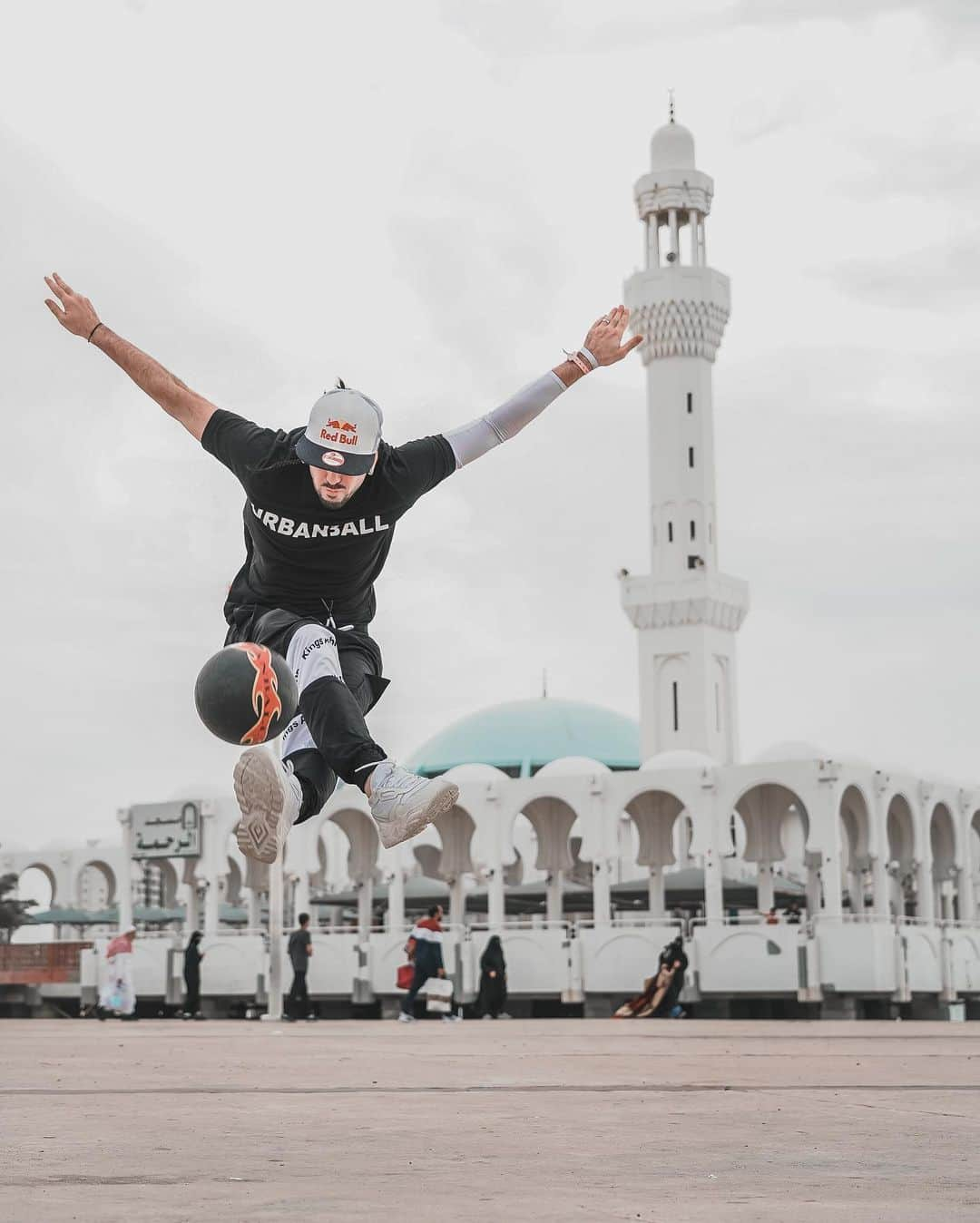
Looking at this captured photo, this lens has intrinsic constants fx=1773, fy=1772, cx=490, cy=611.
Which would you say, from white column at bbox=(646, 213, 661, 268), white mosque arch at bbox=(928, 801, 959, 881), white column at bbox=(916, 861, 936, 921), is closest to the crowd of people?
white column at bbox=(916, 861, 936, 921)

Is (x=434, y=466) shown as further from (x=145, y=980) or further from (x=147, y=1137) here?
(x=145, y=980)

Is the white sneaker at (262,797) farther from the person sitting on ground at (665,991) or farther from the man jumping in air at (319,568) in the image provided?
the person sitting on ground at (665,991)

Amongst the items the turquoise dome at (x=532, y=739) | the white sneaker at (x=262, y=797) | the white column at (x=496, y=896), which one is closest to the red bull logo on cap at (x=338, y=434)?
the white sneaker at (x=262, y=797)

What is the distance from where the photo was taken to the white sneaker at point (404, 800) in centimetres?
621

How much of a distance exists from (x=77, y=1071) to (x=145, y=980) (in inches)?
1235

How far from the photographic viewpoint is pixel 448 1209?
4066mm

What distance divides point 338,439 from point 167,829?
131 feet

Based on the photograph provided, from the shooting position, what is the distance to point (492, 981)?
29.4 m

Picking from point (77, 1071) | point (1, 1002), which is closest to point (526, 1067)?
point (77, 1071)

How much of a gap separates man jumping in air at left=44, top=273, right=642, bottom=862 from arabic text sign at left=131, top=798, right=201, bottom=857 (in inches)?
1522

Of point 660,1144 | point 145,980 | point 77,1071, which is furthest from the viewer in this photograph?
point 145,980

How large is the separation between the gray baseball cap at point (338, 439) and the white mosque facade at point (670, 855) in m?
28.6

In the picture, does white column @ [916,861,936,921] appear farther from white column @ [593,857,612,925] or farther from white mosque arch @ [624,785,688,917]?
white column @ [593,857,612,925]

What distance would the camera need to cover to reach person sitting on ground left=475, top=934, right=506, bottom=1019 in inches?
1153
